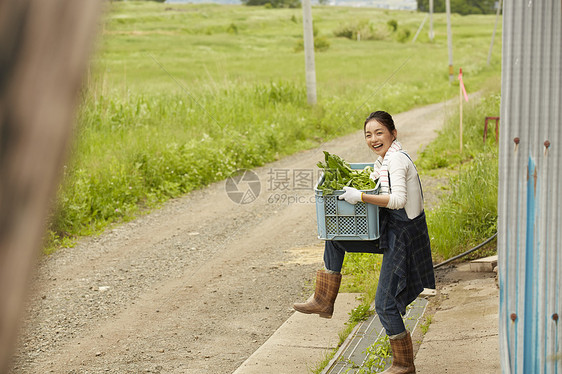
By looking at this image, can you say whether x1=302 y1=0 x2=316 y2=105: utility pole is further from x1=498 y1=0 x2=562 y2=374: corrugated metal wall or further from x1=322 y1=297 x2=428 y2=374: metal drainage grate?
x1=498 y1=0 x2=562 y2=374: corrugated metal wall

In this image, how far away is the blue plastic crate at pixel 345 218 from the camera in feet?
14.1

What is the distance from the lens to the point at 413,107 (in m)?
23.5

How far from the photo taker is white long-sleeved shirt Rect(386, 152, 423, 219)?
13.8 ft

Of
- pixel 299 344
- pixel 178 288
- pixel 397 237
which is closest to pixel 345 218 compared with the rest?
pixel 397 237

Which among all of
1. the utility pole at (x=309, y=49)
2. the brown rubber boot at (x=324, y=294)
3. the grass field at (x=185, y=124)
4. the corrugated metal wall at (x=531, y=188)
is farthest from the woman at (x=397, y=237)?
the utility pole at (x=309, y=49)

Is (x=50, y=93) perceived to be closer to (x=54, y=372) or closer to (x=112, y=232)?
(x=54, y=372)

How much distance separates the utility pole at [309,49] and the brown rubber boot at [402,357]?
13176mm

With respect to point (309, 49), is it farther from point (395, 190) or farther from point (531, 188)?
point (531, 188)

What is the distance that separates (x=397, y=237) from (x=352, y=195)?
1.36 ft

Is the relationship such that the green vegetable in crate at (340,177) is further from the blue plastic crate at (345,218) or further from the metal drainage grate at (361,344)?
the metal drainage grate at (361,344)

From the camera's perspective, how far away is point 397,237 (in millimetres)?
4309

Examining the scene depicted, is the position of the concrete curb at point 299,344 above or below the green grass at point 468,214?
below

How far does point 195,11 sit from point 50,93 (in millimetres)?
99943

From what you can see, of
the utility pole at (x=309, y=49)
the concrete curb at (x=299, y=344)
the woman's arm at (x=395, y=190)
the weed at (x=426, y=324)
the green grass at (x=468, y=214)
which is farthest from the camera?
the utility pole at (x=309, y=49)
